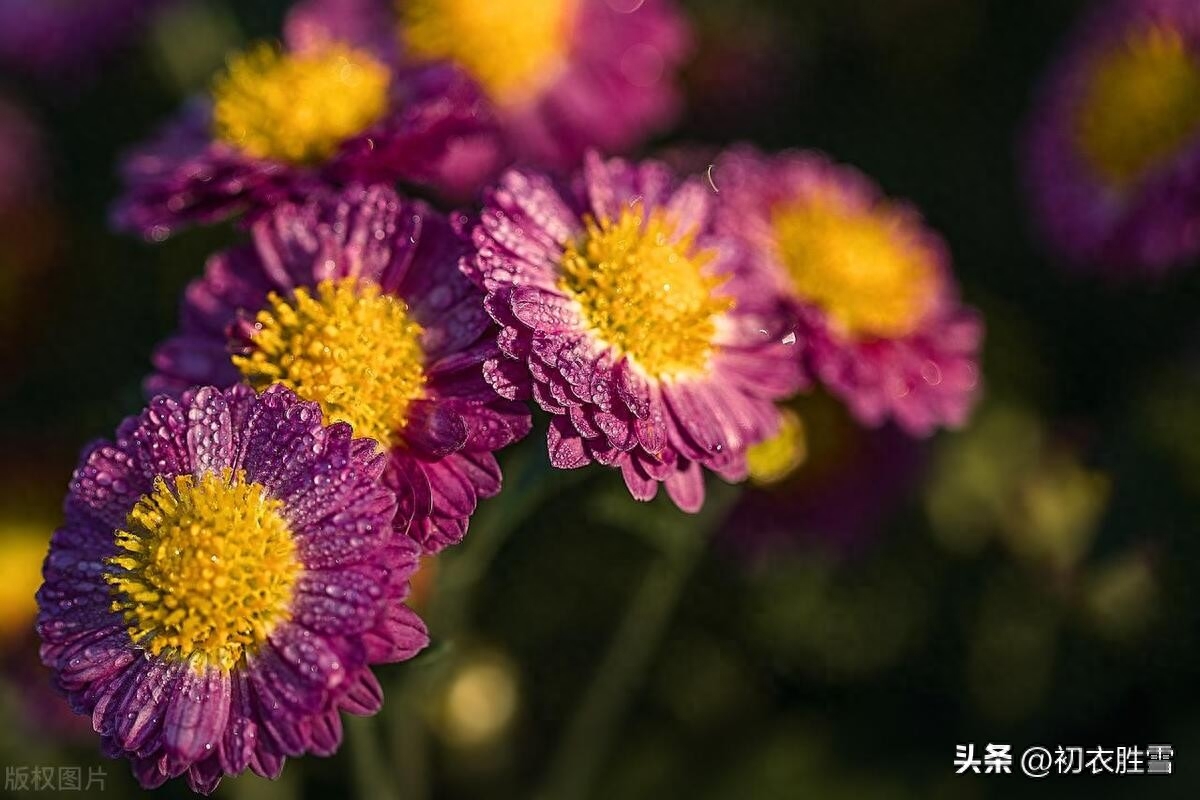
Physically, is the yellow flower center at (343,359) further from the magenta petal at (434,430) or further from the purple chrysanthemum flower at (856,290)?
the purple chrysanthemum flower at (856,290)

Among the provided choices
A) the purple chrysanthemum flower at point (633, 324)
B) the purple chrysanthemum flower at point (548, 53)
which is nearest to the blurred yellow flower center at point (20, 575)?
the purple chrysanthemum flower at point (548, 53)

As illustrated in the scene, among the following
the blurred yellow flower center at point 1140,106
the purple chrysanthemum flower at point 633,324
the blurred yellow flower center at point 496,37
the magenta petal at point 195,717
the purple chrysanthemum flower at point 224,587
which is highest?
the blurred yellow flower center at point 1140,106

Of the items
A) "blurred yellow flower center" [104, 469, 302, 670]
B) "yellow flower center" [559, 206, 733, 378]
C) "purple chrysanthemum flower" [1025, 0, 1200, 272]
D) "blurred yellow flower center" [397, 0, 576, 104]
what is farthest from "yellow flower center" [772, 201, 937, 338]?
"blurred yellow flower center" [104, 469, 302, 670]

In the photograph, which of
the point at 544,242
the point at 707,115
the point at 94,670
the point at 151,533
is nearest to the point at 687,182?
the point at 544,242

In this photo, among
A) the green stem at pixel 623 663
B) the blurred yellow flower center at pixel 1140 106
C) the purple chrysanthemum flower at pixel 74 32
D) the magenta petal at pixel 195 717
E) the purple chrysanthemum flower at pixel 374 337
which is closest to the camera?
the magenta petal at pixel 195 717

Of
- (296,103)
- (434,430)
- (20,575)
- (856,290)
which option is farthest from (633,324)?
(20,575)
